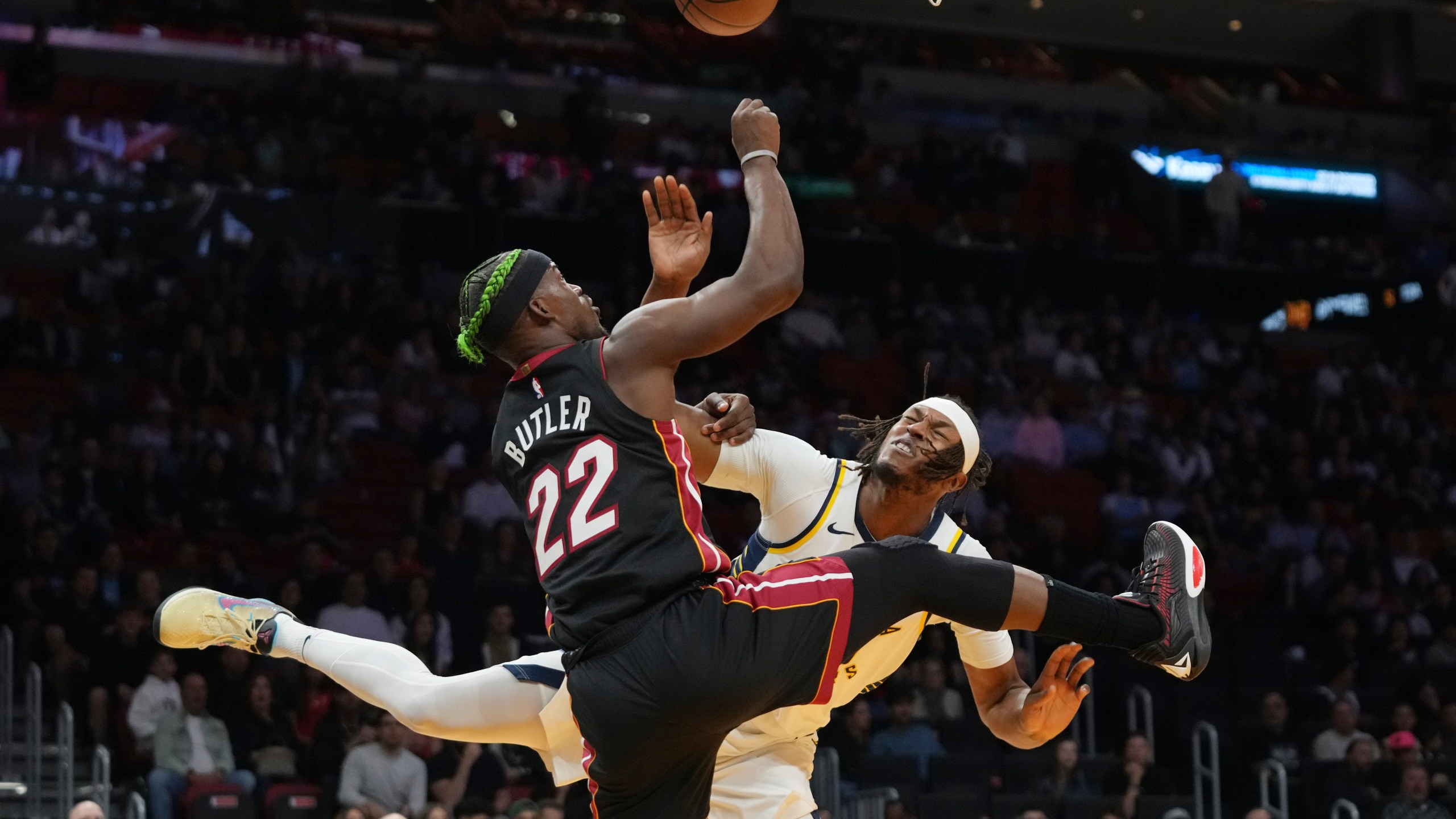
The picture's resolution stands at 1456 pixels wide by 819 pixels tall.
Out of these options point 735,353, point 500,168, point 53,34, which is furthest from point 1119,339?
point 53,34

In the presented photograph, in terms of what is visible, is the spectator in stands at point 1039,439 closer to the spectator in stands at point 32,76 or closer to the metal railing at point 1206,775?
the metal railing at point 1206,775

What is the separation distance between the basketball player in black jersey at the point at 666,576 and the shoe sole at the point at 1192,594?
468 millimetres

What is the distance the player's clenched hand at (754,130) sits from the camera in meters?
5.30

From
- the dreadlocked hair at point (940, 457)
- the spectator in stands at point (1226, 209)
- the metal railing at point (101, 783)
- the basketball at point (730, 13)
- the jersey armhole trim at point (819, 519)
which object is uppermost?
the spectator in stands at point (1226, 209)

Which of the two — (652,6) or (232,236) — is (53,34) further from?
(652,6)

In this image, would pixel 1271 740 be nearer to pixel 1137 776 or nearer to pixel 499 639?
pixel 1137 776

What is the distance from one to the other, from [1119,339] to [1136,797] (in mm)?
8627

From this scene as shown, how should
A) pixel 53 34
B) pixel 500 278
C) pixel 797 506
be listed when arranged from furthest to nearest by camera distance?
pixel 53 34
pixel 797 506
pixel 500 278

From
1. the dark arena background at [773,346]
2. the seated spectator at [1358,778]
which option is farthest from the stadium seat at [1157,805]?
the seated spectator at [1358,778]

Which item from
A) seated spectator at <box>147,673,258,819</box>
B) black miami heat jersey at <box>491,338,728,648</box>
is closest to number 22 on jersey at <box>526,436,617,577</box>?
black miami heat jersey at <box>491,338,728,648</box>

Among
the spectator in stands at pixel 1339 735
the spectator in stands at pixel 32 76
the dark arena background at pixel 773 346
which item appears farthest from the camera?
the spectator in stands at pixel 32 76

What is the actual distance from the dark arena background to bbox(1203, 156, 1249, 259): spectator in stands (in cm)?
12

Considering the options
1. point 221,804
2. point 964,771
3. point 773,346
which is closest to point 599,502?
point 221,804

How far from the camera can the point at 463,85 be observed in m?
23.0
